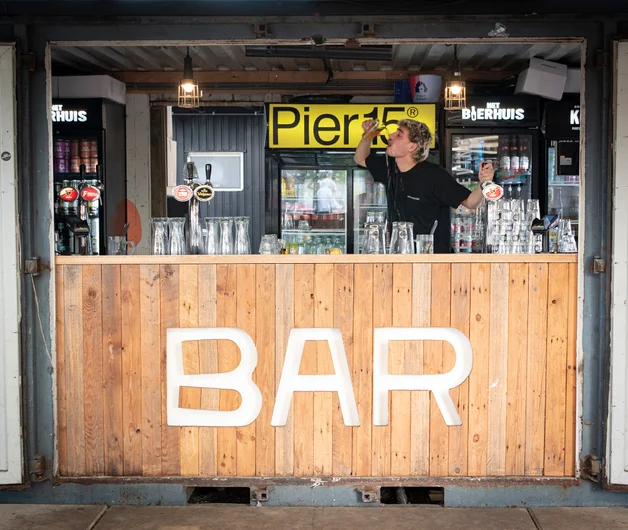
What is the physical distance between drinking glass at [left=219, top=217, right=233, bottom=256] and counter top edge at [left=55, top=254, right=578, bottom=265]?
0.17m

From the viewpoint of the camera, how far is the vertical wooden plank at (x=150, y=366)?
11.9 ft

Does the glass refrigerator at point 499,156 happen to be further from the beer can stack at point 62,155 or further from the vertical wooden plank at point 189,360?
the vertical wooden plank at point 189,360

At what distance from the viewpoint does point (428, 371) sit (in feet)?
11.9

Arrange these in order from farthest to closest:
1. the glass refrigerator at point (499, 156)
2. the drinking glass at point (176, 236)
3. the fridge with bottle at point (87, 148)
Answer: the fridge with bottle at point (87, 148) → the glass refrigerator at point (499, 156) → the drinking glass at point (176, 236)

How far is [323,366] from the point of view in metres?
3.62

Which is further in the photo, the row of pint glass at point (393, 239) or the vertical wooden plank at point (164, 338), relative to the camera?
the row of pint glass at point (393, 239)

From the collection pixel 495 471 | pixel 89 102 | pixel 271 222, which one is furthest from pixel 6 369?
pixel 89 102

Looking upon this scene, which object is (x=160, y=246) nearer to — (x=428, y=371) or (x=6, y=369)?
(x=6, y=369)

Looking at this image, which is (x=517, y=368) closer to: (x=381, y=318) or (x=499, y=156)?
(x=381, y=318)

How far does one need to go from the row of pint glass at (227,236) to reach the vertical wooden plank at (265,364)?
232 millimetres

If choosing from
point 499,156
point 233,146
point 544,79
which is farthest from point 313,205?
point 544,79

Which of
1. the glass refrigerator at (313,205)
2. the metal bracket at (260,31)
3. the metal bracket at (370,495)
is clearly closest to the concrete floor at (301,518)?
the metal bracket at (370,495)

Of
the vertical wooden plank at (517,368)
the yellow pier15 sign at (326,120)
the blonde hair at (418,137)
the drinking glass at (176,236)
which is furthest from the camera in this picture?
the yellow pier15 sign at (326,120)

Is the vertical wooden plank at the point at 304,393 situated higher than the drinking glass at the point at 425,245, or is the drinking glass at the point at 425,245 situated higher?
the drinking glass at the point at 425,245
